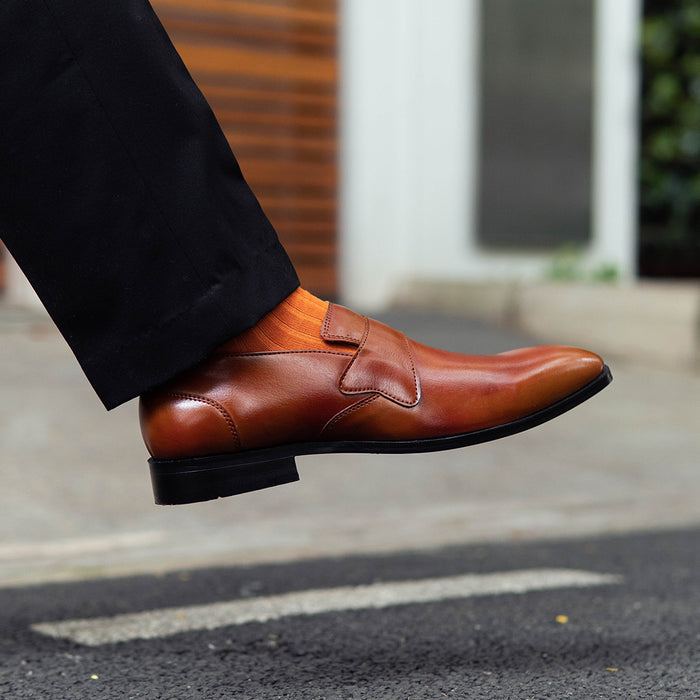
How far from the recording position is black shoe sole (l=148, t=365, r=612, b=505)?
5.41 feet

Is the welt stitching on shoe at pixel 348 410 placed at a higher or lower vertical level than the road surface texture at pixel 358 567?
higher

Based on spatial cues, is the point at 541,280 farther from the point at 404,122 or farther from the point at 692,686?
the point at 692,686

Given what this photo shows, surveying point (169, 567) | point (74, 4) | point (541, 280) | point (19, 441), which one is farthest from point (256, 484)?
point (541, 280)

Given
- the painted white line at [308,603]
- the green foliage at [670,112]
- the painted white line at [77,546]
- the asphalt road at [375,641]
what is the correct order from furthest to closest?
the green foliage at [670,112]
the painted white line at [77,546]
the painted white line at [308,603]
the asphalt road at [375,641]

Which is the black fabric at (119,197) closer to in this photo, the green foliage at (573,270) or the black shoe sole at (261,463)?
the black shoe sole at (261,463)

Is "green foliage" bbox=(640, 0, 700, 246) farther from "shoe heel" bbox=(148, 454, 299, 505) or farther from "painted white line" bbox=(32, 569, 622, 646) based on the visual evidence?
"shoe heel" bbox=(148, 454, 299, 505)

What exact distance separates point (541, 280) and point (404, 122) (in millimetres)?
1665

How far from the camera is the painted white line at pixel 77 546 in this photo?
324 centimetres

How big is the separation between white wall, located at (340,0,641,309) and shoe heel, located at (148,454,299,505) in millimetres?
6806

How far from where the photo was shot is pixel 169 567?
3.14 meters

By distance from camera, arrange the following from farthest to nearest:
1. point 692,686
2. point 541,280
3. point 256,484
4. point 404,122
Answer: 1. point 404,122
2. point 541,280
3. point 692,686
4. point 256,484

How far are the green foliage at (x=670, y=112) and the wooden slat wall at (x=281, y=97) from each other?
344 cm

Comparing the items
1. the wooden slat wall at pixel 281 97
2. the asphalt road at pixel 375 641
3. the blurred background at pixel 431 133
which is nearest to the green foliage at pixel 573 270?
the blurred background at pixel 431 133

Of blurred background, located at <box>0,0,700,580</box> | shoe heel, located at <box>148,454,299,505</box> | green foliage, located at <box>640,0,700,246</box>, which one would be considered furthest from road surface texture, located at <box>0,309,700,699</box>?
green foliage, located at <box>640,0,700,246</box>
